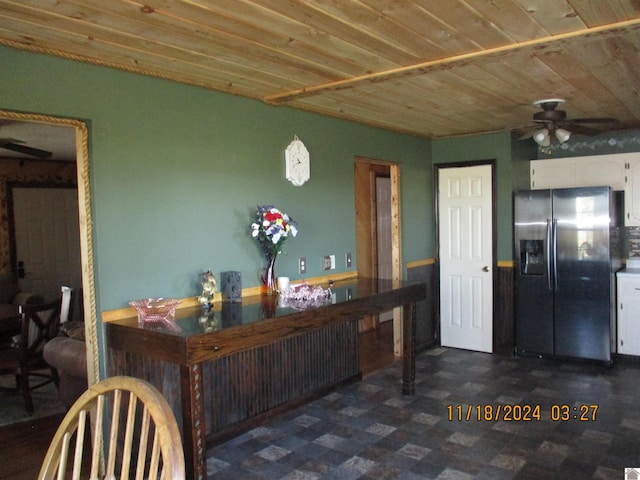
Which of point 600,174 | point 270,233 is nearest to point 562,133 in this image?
point 600,174

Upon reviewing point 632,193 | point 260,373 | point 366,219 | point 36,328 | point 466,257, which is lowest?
point 260,373

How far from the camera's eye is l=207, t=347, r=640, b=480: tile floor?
120 inches

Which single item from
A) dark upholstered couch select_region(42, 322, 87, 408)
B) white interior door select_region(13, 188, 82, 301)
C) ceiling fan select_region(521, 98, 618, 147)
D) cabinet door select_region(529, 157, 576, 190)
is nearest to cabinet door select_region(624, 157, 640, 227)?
cabinet door select_region(529, 157, 576, 190)

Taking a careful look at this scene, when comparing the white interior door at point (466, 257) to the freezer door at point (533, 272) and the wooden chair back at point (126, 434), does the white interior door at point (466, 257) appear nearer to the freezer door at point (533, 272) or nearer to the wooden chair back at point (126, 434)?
the freezer door at point (533, 272)

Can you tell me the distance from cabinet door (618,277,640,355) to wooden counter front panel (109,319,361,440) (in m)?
2.51

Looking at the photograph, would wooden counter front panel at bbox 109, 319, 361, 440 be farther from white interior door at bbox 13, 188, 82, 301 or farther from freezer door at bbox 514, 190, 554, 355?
A: white interior door at bbox 13, 188, 82, 301

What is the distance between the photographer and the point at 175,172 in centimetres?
318

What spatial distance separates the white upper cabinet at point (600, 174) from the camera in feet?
16.7

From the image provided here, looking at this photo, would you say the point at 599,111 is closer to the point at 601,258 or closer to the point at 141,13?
the point at 601,258

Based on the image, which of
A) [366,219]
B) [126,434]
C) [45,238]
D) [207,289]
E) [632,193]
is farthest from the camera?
[45,238]

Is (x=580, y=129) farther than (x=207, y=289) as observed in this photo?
Yes

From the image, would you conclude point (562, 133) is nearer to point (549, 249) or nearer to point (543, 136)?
point (543, 136)

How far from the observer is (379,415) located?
3.86m
